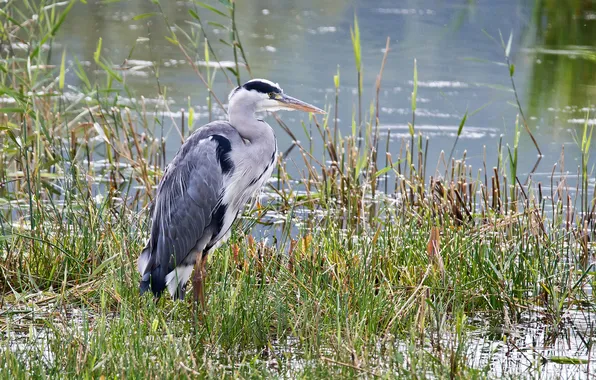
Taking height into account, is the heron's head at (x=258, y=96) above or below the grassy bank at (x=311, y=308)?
above

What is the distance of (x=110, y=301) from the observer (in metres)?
3.48

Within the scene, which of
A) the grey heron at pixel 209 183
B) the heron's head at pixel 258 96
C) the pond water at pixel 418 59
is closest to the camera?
the grey heron at pixel 209 183

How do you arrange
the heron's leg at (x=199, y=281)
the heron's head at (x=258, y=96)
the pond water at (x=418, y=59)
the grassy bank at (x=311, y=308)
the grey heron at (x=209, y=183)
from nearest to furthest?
the grassy bank at (x=311, y=308), the heron's leg at (x=199, y=281), the grey heron at (x=209, y=183), the heron's head at (x=258, y=96), the pond water at (x=418, y=59)

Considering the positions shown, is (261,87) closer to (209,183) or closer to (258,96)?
(258,96)

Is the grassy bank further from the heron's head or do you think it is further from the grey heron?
the heron's head

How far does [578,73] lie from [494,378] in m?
7.92

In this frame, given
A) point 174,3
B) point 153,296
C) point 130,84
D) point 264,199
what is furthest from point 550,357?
point 174,3

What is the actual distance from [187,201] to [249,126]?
0.44 metres

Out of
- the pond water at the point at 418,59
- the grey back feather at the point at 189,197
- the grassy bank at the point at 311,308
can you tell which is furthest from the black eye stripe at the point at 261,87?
the pond water at the point at 418,59

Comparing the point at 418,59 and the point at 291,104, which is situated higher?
the point at 291,104

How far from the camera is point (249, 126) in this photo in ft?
12.7

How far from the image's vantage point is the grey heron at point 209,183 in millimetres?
3727

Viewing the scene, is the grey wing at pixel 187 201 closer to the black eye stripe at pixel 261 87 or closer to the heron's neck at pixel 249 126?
the heron's neck at pixel 249 126

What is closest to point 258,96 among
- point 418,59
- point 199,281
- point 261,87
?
point 261,87
